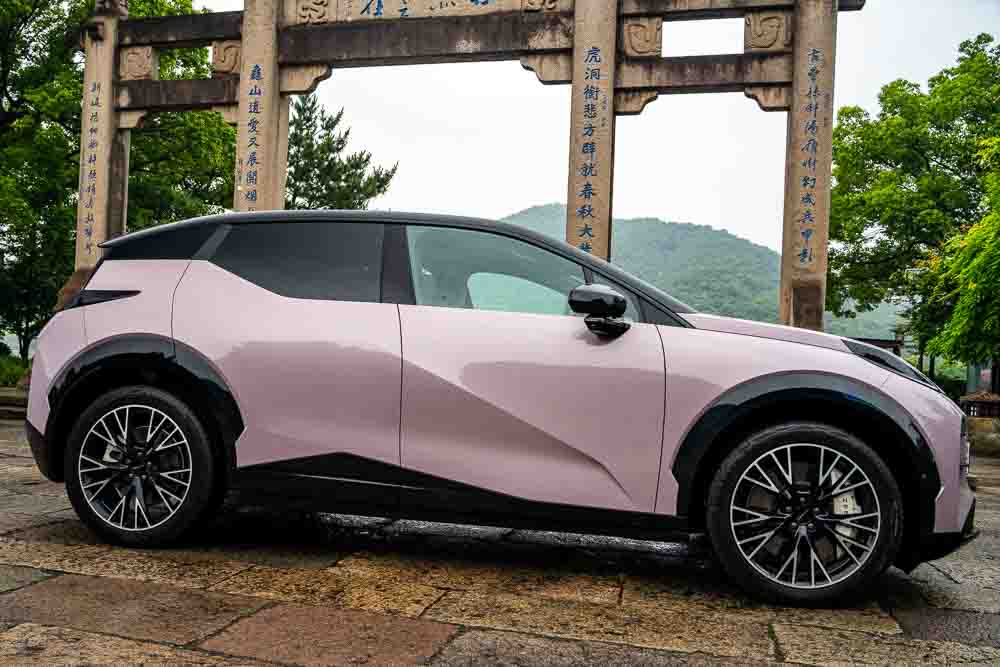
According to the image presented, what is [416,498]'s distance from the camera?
3367mm

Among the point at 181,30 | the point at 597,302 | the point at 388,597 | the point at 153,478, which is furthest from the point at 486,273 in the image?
the point at 181,30

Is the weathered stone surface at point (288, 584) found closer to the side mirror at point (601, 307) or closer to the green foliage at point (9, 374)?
the side mirror at point (601, 307)

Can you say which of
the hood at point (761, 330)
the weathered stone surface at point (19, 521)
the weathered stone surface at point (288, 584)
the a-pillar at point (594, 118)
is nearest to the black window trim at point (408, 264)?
the hood at point (761, 330)

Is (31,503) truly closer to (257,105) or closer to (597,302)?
(597,302)

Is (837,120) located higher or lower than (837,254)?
higher

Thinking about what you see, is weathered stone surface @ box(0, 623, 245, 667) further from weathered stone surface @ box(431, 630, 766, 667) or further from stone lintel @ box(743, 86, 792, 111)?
stone lintel @ box(743, 86, 792, 111)

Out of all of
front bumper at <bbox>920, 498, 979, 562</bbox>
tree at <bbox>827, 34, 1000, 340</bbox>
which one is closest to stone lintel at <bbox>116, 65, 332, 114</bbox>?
front bumper at <bbox>920, 498, 979, 562</bbox>

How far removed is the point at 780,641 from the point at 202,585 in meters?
2.08

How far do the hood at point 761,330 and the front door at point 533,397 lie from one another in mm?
203

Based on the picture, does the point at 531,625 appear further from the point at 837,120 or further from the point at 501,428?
the point at 837,120

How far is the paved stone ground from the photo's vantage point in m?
2.49

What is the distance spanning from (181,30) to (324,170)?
2581 centimetres

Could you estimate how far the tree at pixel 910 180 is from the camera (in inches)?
1101

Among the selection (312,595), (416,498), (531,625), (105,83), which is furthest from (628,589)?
(105,83)
